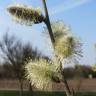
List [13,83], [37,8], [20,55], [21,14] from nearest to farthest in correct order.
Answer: [21,14]
[37,8]
[20,55]
[13,83]

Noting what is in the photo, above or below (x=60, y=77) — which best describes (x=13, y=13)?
above

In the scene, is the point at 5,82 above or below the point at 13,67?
below

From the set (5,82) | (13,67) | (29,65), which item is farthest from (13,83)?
(29,65)

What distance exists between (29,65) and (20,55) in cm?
3436

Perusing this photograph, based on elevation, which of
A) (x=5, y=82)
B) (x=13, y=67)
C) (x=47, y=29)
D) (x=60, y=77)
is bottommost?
(x=5, y=82)

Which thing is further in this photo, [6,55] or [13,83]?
[13,83]

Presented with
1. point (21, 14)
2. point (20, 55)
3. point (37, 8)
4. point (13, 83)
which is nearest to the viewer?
point (21, 14)

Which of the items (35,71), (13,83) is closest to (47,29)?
(35,71)

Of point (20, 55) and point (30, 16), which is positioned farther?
point (20, 55)

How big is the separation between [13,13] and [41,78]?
57 cm

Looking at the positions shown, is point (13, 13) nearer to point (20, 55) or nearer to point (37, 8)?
point (37, 8)

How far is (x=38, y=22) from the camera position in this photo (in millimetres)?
3314

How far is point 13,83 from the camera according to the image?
196 feet

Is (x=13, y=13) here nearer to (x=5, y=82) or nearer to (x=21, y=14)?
(x=21, y=14)
